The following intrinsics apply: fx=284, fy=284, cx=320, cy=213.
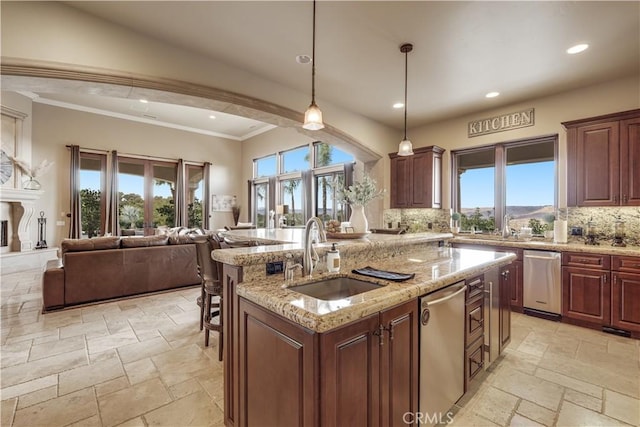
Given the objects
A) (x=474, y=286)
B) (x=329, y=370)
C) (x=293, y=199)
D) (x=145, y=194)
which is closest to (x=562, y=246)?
(x=474, y=286)

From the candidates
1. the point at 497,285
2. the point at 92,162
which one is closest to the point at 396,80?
the point at 497,285

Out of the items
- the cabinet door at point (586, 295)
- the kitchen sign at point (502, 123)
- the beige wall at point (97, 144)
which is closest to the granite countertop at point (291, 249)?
the cabinet door at point (586, 295)

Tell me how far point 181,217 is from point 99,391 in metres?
7.55

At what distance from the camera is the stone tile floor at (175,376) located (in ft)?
6.50

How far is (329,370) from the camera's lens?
3.85 ft

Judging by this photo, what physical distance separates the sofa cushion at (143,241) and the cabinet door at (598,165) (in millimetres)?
6244

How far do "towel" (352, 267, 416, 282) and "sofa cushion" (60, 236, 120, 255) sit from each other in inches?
161

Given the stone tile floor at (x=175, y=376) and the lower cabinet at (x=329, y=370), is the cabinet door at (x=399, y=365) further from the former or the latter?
the stone tile floor at (x=175, y=376)

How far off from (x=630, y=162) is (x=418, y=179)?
278 centimetres

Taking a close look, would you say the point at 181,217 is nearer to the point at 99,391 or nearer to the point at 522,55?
the point at 99,391

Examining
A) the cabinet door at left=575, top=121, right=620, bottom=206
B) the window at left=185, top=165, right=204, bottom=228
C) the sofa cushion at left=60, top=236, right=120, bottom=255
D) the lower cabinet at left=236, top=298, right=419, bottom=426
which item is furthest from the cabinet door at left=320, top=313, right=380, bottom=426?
the window at left=185, top=165, right=204, bottom=228

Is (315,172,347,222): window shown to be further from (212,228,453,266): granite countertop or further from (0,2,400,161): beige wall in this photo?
(212,228,453,266): granite countertop

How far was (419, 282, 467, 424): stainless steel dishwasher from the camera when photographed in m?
1.68

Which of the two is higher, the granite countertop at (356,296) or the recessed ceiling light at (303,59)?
the recessed ceiling light at (303,59)
